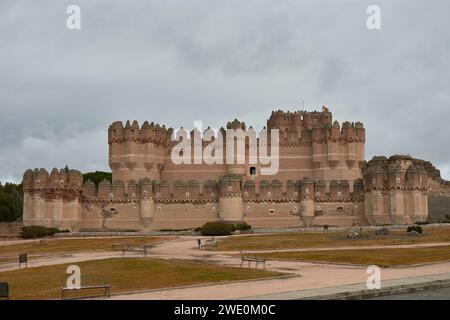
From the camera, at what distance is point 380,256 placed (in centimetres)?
3238

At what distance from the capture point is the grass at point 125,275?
21.7 m

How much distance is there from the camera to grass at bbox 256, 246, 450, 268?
29.5 meters

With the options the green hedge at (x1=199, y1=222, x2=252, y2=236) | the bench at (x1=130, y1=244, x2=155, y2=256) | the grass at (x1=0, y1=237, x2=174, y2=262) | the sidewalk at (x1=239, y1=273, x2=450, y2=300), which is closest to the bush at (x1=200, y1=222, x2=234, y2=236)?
the green hedge at (x1=199, y1=222, x2=252, y2=236)

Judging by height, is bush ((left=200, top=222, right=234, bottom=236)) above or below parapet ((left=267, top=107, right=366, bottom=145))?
below

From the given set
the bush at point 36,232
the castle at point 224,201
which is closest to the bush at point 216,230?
the castle at point 224,201

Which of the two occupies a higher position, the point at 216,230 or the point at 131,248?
the point at 216,230

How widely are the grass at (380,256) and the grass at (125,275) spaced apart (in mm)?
6359

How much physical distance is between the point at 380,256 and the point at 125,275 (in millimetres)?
14765

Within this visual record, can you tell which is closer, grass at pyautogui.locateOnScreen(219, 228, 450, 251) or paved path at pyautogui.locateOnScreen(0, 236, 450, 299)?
paved path at pyautogui.locateOnScreen(0, 236, 450, 299)

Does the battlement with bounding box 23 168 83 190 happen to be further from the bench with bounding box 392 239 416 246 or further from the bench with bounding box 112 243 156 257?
the bench with bounding box 392 239 416 246

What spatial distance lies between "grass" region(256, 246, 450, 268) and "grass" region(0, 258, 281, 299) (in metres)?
6.36

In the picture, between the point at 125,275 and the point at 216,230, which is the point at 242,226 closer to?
the point at 216,230

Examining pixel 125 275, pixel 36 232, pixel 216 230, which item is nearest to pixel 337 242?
pixel 216 230
